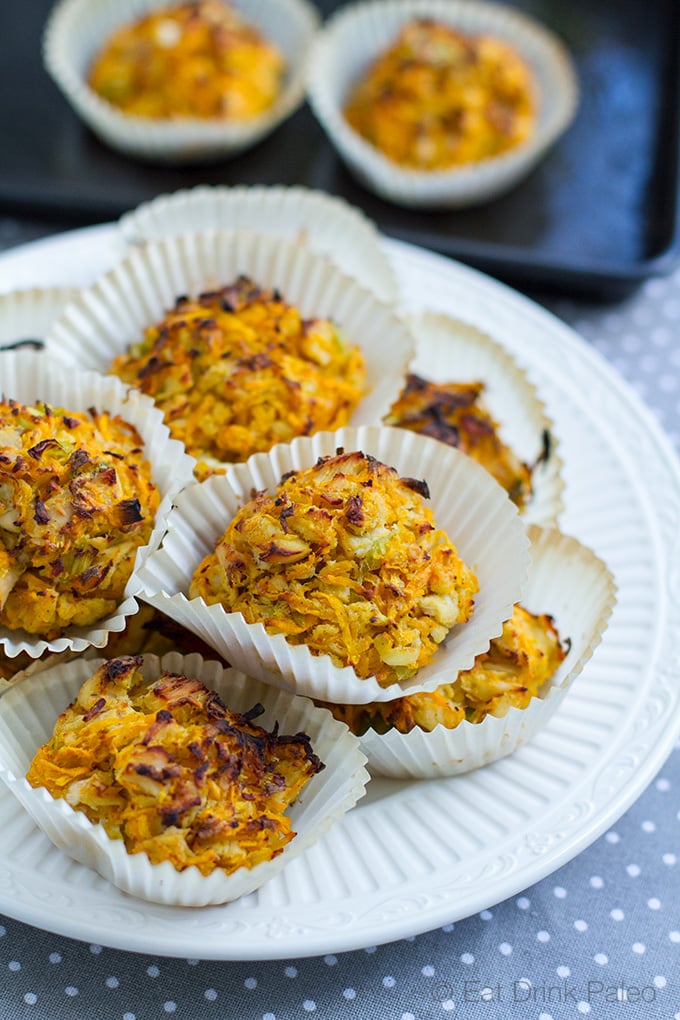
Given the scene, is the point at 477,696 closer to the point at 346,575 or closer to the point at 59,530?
the point at 346,575

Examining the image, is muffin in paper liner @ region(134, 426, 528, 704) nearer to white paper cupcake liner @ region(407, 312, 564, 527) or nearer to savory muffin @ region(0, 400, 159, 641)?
savory muffin @ region(0, 400, 159, 641)

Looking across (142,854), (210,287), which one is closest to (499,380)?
(210,287)

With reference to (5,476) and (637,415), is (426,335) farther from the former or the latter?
(5,476)

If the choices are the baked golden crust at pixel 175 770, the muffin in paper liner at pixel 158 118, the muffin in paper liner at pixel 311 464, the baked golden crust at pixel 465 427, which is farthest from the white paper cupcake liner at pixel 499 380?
the muffin in paper liner at pixel 158 118

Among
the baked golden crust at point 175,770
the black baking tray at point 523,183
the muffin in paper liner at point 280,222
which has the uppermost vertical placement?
the muffin in paper liner at point 280,222

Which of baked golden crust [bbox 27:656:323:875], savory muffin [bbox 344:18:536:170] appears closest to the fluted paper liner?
baked golden crust [bbox 27:656:323:875]

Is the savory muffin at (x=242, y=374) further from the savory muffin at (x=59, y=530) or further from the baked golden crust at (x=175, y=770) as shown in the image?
the baked golden crust at (x=175, y=770)
